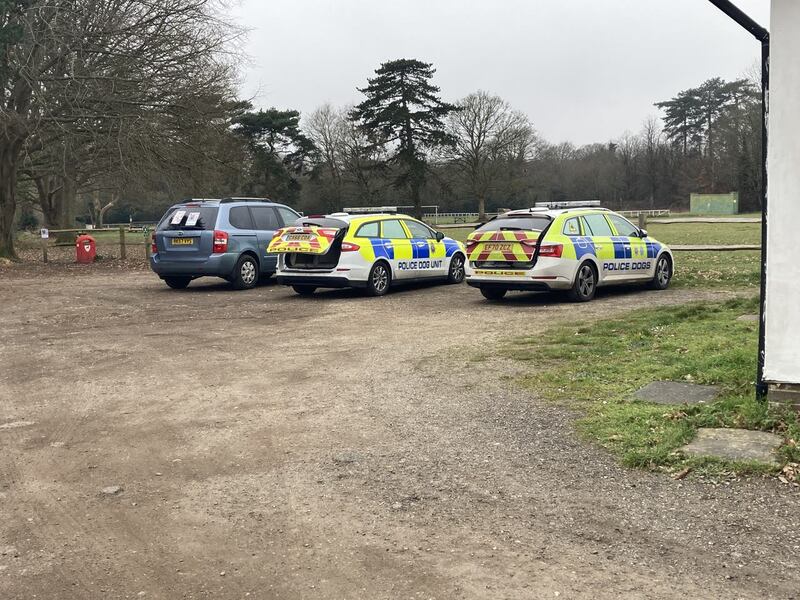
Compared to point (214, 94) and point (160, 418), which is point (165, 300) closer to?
point (160, 418)

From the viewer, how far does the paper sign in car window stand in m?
16.5

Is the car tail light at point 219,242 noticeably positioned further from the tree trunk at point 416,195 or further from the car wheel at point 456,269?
the tree trunk at point 416,195

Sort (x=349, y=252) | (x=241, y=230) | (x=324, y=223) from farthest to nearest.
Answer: (x=241, y=230), (x=324, y=223), (x=349, y=252)

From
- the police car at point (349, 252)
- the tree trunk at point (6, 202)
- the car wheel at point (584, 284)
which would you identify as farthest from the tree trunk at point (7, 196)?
the car wheel at point (584, 284)

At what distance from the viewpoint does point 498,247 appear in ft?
42.4

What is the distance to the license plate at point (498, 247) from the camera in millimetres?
12844

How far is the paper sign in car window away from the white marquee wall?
1278 cm

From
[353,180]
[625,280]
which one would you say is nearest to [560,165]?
[353,180]

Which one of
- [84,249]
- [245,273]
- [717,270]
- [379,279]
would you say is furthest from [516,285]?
[84,249]

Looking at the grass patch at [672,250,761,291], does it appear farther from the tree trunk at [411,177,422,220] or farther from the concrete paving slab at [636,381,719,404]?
the tree trunk at [411,177,422,220]

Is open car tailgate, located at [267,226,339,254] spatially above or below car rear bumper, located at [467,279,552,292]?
above

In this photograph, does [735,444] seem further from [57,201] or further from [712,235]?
[57,201]

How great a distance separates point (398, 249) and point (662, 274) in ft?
15.6

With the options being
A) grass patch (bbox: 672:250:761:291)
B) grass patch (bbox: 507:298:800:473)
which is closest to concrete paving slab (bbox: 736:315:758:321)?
grass patch (bbox: 507:298:800:473)
